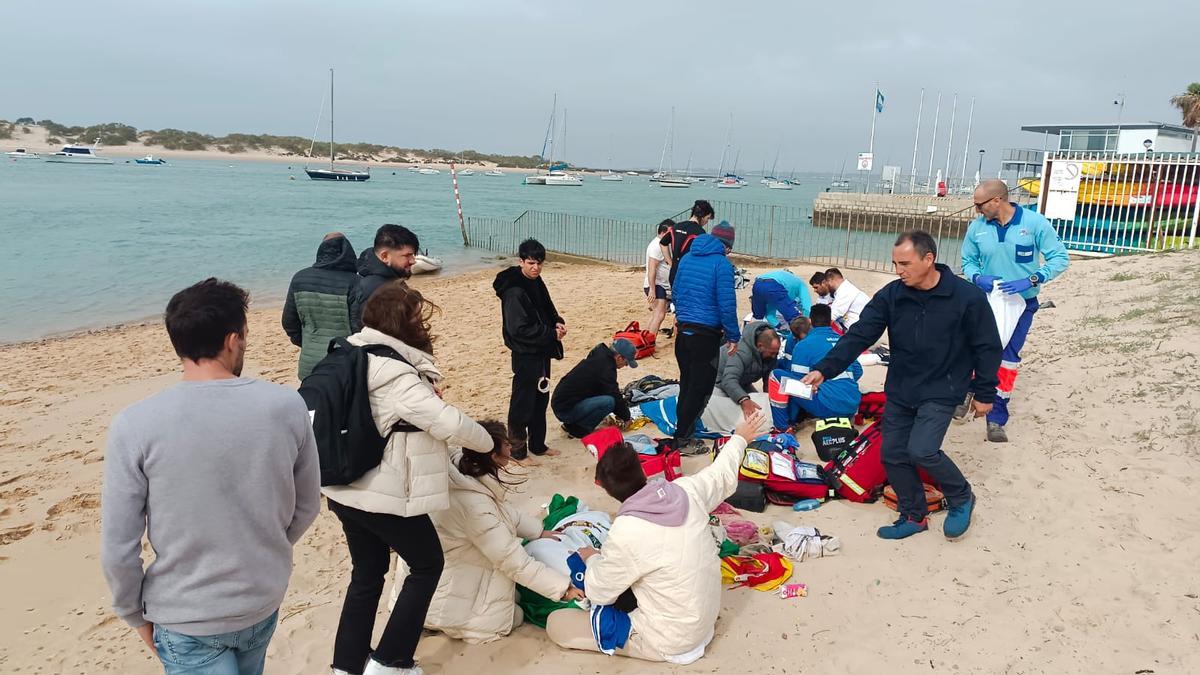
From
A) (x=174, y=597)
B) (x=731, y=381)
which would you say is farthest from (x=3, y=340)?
(x=174, y=597)

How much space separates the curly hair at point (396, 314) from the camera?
115 inches

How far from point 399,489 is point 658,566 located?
3.84 feet

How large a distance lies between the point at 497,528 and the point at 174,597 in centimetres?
162

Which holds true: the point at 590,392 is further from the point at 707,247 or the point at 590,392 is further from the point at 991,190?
the point at 991,190

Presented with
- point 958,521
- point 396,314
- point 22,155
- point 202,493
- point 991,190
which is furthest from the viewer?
point 22,155

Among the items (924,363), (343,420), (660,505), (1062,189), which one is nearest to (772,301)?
(924,363)

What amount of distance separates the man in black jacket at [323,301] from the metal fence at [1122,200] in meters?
17.5

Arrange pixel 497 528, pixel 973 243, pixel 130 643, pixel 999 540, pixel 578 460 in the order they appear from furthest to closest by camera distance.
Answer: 1. pixel 578 460
2. pixel 973 243
3. pixel 999 540
4. pixel 130 643
5. pixel 497 528

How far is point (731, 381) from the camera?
636cm

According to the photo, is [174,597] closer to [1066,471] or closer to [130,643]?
[130,643]

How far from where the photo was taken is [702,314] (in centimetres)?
543

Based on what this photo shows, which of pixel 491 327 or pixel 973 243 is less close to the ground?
pixel 973 243

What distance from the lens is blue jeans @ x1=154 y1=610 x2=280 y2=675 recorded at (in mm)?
2012

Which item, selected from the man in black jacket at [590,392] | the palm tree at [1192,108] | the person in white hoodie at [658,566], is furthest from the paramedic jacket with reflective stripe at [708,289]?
the palm tree at [1192,108]
